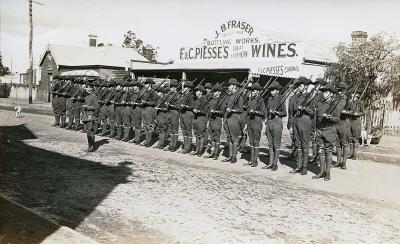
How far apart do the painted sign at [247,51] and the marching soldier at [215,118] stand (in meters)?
7.40

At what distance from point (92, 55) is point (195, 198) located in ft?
120

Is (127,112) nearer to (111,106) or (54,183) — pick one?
(111,106)

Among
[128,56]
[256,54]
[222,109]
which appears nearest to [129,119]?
[222,109]

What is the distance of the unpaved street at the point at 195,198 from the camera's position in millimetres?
5570

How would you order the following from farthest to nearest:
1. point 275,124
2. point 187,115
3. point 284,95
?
point 187,115, point 284,95, point 275,124

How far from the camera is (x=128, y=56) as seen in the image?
1607 inches

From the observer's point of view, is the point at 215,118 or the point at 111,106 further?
the point at 111,106

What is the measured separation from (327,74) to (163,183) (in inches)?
521

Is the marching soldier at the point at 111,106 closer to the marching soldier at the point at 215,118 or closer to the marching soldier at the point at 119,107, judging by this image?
the marching soldier at the point at 119,107

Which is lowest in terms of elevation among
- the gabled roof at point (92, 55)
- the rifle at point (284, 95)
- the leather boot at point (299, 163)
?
the leather boot at point (299, 163)

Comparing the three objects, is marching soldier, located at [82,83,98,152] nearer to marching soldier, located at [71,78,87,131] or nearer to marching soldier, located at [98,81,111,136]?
marching soldier, located at [98,81,111,136]

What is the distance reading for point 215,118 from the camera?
1151 centimetres

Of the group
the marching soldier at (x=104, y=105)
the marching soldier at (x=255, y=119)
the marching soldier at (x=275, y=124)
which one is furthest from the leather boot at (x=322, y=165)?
the marching soldier at (x=104, y=105)

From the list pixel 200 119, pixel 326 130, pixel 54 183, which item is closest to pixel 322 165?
pixel 326 130
